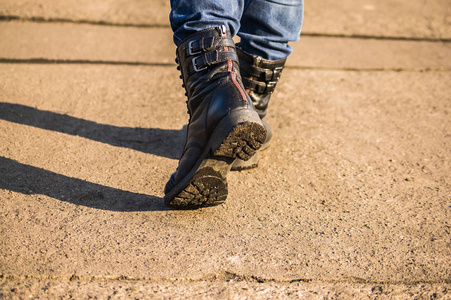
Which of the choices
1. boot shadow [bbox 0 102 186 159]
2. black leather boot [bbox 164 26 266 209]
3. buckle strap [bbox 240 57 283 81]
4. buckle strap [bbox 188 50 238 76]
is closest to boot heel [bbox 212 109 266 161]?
black leather boot [bbox 164 26 266 209]

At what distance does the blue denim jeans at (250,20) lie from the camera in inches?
65.9

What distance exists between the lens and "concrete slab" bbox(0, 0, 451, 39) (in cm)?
396

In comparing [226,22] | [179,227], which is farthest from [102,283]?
[226,22]

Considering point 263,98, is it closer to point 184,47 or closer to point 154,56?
point 184,47

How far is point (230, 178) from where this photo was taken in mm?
2143

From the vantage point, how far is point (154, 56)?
3.40 m

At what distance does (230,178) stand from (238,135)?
63 cm

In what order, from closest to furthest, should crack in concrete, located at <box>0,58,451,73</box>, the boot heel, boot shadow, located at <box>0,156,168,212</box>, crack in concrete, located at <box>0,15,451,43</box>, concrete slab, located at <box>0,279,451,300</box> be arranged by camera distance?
concrete slab, located at <box>0,279,451,300</box> < the boot heel < boot shadow, located at <box>0,156,168,212</box> < crack in concrete, located at <box>0,58,451,73</box> < crack in concrete, located at <box>0,15,451,43</box>

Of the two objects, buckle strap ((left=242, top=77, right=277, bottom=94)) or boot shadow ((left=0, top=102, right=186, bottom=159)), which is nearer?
buckle strap ((left=242, top=77, right=277, bottom=94))

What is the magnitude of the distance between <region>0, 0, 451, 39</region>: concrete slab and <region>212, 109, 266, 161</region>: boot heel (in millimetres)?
2625

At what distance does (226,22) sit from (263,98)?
580 mm

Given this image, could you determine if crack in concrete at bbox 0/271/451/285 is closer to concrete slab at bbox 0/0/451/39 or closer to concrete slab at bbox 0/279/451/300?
concrete slab at bbox 0/279/451/300

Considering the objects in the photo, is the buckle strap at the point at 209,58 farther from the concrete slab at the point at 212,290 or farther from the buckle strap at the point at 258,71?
the concrete slab at the point at 212,290

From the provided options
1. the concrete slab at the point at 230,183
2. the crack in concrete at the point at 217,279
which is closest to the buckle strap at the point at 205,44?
the concrete slab at the point at 230,183
